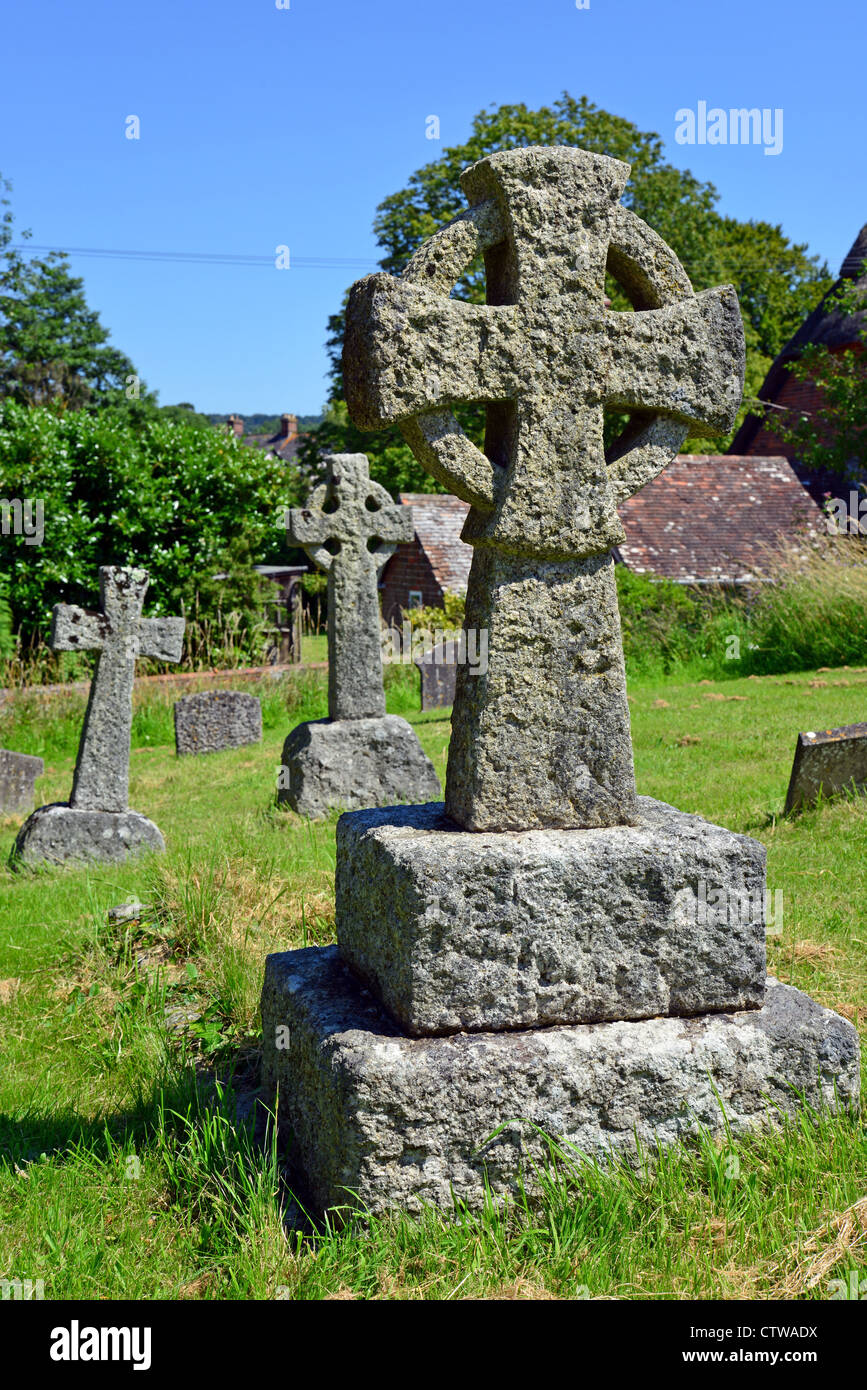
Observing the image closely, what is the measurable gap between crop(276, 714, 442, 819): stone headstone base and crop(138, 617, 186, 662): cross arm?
1238 millimetres

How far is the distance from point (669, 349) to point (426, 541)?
19708 mm

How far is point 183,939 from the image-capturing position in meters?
5.04

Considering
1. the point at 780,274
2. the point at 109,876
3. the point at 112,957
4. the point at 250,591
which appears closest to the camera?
the point at 112,957

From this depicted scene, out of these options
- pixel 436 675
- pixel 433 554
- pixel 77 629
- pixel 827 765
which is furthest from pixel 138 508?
pixel 827 765

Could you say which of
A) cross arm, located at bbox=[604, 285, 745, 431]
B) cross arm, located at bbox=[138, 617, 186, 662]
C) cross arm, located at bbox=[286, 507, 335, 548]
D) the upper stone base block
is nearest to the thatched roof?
cross arm, located at bbox=[286, 507, 335, 548]

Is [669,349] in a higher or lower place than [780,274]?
lower

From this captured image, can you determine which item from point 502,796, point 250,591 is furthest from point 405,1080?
point 250,591

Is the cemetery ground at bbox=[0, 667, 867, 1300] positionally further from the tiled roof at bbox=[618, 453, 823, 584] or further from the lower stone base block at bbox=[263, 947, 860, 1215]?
the tiled roof at bbox=[618, 453, 823, 584]

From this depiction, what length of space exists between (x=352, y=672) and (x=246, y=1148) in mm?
6074

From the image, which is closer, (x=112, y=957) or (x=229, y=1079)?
(x=229, y=1079)

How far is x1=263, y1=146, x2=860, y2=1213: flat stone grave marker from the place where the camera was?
280cm

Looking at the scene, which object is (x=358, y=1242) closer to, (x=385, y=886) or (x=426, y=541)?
(x=385, y=886)

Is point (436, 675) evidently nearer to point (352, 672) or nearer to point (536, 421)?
point (352, 672)

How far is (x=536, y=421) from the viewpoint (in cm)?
306
